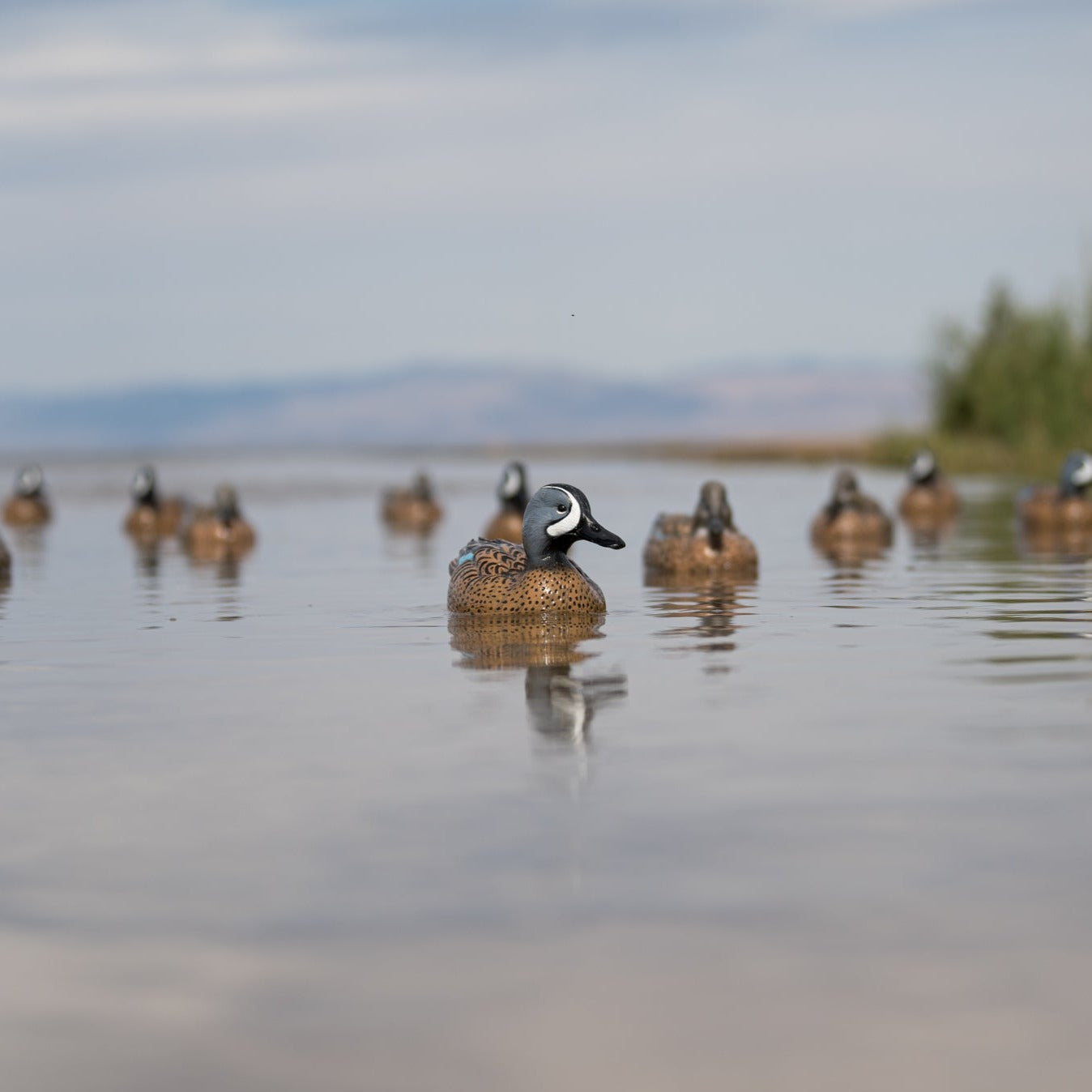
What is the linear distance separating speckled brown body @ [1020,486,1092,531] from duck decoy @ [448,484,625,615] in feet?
43.0

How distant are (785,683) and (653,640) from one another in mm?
2570

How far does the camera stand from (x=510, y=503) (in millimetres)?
28062

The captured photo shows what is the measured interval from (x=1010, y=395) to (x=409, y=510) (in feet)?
98.2

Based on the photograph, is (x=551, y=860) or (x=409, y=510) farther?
(x=409, y=510)

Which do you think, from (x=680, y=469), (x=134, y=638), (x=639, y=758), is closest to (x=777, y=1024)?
(x=639, y=758)

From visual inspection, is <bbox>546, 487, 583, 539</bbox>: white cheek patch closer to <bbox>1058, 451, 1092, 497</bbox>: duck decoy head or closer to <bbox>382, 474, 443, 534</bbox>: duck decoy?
<bbox>1058, 451, 1092, 497</bbox>: duck decoy head

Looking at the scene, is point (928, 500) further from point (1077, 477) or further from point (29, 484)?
point (29, 484)

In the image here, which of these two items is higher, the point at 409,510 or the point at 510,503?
the point at 510,503

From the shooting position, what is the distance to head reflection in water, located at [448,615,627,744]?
10.6 m

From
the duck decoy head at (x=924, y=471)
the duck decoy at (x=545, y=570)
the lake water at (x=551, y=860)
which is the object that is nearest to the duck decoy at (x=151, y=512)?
the duck decoy head at (x=924, y=471)

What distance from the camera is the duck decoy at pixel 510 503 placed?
27.3m

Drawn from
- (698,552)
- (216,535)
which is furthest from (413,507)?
(698,552)

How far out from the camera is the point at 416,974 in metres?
6.12

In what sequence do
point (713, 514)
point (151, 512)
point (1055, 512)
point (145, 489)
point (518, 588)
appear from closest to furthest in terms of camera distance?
point (518, 588)
point (713, 514)
point (1055, 512)
point (151, 512)
point (145, 489)
